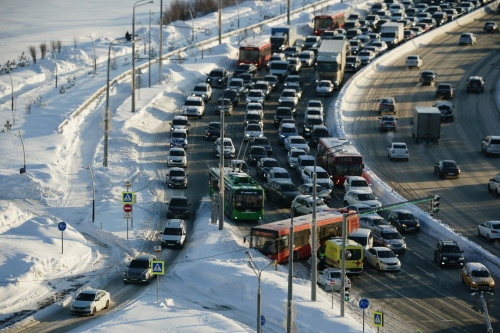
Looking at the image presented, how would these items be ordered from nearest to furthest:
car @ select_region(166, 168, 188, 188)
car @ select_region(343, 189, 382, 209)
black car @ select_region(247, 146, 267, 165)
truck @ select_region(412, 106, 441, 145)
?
car @ select_region(343, 189, 382, 209), car @ select_region(166, 168, 188, 188), black car @ select_region(247, 146, 267, 165), truck @ select_region(412, 106, 441, 145)

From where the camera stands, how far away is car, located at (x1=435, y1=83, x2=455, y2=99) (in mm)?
85312

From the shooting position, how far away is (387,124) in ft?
246

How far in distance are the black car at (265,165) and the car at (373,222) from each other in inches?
419

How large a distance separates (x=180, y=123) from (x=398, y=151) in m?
17.5

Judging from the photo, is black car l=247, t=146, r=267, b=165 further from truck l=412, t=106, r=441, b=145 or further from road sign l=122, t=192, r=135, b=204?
road sign l=122, t=192, r=135, b=204

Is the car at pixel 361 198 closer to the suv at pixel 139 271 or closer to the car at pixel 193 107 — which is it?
the suv at pixel 139 271

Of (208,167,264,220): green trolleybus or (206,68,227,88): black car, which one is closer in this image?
(208,167,264,220): green trolleybus

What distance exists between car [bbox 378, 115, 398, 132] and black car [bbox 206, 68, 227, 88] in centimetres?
1786

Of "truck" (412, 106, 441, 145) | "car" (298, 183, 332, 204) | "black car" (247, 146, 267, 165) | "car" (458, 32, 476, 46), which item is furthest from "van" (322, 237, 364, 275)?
"car" (458, 32, 476, 46)

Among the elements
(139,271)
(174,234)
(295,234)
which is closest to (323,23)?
(174,234)

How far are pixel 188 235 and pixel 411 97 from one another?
131 feet

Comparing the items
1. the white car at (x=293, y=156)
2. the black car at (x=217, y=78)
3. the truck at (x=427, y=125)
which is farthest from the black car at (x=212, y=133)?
the truck at (x=427, y=125)

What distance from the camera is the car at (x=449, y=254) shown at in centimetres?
4784

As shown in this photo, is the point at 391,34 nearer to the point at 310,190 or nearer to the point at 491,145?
the point at 491,145
